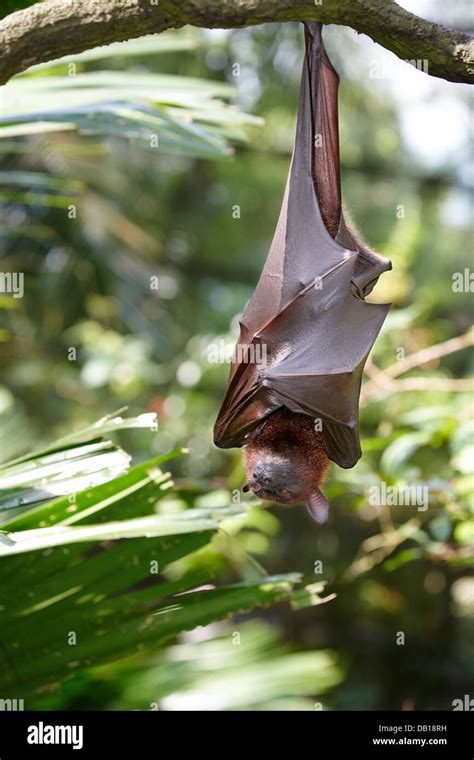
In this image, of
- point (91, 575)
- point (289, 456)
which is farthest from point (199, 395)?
point (91, 575)

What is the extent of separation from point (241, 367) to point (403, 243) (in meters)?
2.69

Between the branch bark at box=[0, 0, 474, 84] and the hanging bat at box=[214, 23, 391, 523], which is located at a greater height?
the branch bark at box=[0, 0, 474, 84]

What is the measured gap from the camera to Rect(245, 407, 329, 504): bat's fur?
7.59ft

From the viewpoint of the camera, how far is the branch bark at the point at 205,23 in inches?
52.9

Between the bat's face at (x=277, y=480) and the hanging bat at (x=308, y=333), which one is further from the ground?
the hanging bat at (x=308, y=333)

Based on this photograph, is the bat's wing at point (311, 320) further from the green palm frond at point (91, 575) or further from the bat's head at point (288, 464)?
the green palm frond at point (91, 575)

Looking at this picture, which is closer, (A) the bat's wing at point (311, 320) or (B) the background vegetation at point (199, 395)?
(B) the background vegetation at point (199, 395)

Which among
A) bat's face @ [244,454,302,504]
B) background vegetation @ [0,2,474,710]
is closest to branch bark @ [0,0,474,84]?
background vegetation @ [0,2,474,710]

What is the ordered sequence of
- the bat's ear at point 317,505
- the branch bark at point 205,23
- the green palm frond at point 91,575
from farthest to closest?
the bat's ear at point 317,505, the green palm frond at point 91,575, the branch bark at point 205,23

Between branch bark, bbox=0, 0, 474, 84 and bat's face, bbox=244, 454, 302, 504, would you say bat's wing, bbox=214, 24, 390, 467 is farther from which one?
branch bark, bbox=0, 0, 474, 84

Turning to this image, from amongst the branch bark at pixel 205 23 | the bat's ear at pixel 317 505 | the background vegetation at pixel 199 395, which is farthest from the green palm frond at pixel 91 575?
the branch bark at pixel 205 23

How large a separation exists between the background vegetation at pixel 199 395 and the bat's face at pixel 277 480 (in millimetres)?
244
